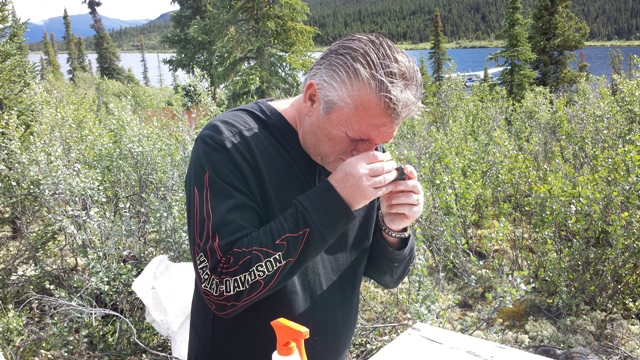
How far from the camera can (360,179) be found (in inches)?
43.4

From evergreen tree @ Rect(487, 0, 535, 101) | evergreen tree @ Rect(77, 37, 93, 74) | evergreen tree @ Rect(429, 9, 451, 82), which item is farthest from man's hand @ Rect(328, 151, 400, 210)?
evergreen tree @ Rect(77, 37, 93, 74)

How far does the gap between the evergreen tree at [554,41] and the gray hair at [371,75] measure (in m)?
23.5

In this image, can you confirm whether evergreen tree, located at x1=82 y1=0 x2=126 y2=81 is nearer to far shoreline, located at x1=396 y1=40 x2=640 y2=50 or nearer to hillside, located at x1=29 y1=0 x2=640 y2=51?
hillside, located at x1=29 y1=0 x2=640 y2=51

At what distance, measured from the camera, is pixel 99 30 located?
4200 centimetres

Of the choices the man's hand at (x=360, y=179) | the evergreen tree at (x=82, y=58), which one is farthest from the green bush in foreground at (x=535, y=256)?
the evergreen tree at (x=82, y=58)

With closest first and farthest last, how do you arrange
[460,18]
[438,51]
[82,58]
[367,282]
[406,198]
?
1. [406,198]
2. [367,282]
3. [438,51]
4. [82,58]
5. [460,18]

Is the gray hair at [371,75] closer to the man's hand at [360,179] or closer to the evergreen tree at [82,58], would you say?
the man's hand at [360,179]

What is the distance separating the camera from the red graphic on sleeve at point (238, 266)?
1.07 meters

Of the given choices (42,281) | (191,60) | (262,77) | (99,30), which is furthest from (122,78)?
(42,281)

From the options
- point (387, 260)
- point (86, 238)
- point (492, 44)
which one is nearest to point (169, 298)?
point (86, 238)

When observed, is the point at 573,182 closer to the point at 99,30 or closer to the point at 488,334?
the point at 488,334

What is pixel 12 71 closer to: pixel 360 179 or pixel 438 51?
pixel 360 179

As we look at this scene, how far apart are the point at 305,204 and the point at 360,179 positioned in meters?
0.15

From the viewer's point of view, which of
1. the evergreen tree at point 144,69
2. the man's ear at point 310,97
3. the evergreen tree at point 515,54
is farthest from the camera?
the evergreen tree at point 144,69
